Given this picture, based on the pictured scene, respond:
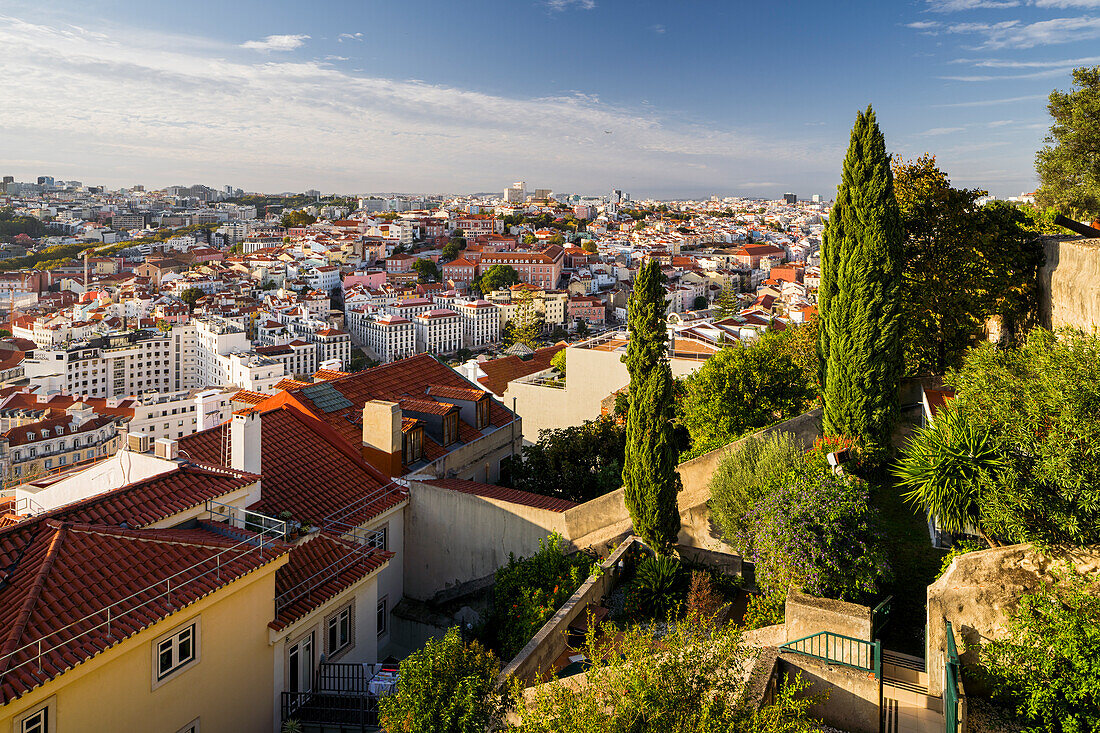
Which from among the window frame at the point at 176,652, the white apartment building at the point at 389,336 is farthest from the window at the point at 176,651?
the white apartment building at the point at 389,336

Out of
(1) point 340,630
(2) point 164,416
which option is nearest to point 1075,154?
(1) point 340,630

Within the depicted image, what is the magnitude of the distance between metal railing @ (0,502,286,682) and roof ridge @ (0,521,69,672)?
2.3 inches

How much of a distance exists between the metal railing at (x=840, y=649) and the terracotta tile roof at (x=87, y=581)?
234 inches

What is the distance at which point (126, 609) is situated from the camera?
730 cm

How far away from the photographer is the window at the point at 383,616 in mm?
12047

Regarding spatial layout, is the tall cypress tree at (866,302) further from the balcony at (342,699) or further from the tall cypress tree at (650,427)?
the balcony at (342,699)

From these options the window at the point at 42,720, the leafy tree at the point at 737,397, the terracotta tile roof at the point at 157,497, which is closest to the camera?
the window at the point at 42,720

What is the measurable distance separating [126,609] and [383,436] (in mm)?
6822

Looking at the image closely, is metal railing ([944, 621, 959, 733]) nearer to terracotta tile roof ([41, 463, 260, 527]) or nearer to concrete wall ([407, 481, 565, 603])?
concrete wall ([407, 481, 565, 603])

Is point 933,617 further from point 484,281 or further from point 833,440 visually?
point 484,281

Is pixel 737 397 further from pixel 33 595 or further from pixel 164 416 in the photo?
pixel 164 416

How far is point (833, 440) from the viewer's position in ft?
39.2

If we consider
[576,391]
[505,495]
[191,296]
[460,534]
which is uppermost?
[505,495]

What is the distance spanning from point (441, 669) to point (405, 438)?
8.28m
